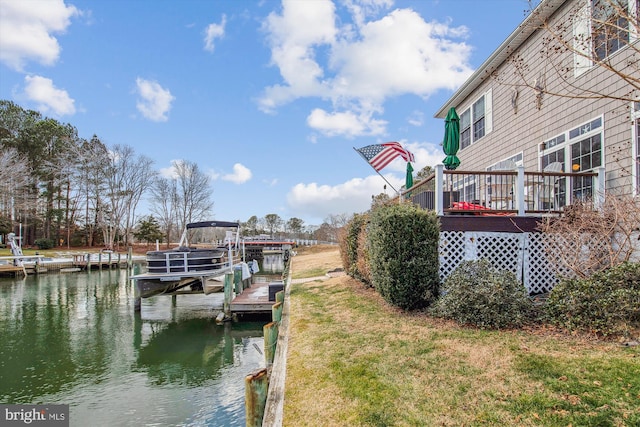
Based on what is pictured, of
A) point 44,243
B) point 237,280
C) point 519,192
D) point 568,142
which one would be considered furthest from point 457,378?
point 44,243

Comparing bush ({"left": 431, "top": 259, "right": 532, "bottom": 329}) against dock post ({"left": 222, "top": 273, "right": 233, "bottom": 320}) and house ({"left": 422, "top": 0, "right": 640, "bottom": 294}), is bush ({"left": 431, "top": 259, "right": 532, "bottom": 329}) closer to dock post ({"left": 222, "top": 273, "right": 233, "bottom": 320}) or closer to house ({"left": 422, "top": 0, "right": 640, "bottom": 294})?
house ({"left": 422, "top": 0, "right": 640, "bottom": 294})

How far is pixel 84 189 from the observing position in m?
40.0

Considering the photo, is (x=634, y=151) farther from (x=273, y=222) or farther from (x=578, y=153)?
(x=273, y=222)

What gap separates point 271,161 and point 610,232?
20870mm

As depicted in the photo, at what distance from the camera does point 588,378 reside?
3.56m

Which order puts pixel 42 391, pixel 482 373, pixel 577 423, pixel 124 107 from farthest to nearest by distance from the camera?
pixel 124 107
pixel 42 391
pixel 482 373
pixel 577 423

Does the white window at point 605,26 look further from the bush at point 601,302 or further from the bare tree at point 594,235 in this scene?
the bush at point 601,302

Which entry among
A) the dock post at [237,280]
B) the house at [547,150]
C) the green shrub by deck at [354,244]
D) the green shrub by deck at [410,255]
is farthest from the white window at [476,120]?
the dock post at [237,280]

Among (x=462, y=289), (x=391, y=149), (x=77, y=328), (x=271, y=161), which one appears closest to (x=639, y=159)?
(x=462, y=289)

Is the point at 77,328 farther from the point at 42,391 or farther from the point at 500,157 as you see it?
the point at 500,157

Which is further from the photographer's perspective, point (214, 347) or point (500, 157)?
point (500, 157)

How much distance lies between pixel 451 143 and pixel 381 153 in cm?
295

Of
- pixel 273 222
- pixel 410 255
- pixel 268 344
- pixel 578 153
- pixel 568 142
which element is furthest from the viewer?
pixel 273 222

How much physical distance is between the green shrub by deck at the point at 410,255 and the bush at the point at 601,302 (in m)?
1.90
